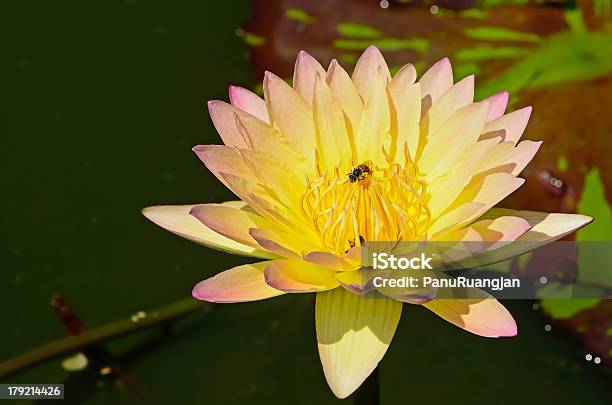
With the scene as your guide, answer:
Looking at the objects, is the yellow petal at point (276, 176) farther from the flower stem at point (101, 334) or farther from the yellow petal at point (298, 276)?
the flower stem at point (101, 334)

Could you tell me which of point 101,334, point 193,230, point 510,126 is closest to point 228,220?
point 193,230

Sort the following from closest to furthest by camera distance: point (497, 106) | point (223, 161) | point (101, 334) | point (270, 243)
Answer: point (270, 243) → point (223, 161) → point (497, 106) → point (101, 334)

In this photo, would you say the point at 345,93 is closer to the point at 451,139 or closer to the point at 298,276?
the point at 451,139

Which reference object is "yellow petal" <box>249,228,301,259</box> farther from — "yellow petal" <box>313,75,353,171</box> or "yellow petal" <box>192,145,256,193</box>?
"yellow petal" <box>313,75,353,171</box>

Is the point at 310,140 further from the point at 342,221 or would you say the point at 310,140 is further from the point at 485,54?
the point at 485,54

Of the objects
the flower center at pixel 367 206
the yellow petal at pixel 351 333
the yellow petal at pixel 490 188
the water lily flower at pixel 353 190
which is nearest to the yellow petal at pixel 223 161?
the water lily flower at pixel 353 190

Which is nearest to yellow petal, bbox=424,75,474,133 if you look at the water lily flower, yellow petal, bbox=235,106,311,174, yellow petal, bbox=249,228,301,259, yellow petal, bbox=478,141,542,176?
the water lily flower

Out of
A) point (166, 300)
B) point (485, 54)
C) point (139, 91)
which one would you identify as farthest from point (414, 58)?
point (166, 300)
